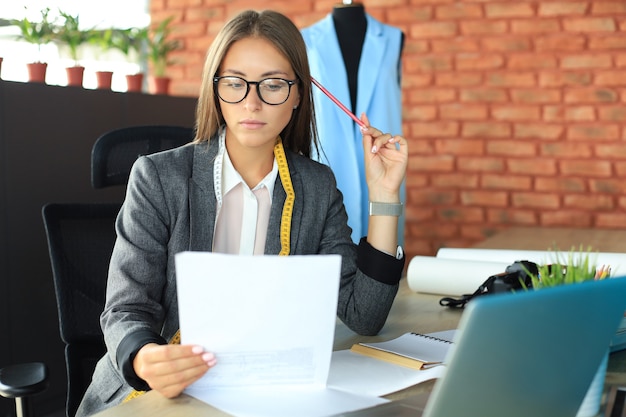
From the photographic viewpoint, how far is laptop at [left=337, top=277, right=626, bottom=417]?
71cm

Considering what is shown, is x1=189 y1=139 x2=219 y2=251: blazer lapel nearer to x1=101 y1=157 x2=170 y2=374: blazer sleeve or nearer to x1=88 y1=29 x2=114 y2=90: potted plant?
x1=101 y1=157 x2=170 y2=374: blazer sleeve

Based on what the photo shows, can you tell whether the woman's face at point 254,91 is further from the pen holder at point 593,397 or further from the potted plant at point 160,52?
the potted plant at point 160,52

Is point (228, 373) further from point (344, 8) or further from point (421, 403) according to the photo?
point (344, 8)

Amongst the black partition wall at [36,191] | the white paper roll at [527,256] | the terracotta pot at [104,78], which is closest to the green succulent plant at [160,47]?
the terracotta pot at [104,78]

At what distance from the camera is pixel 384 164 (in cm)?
167

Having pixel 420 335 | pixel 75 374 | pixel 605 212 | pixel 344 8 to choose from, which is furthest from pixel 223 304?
pixel 605 212

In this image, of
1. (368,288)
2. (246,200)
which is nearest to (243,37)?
(246,200)

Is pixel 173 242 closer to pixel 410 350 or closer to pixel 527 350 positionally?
pixel 410 350

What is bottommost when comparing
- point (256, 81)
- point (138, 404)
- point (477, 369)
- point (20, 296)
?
point (20, 296)

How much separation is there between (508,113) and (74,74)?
6.76 feet

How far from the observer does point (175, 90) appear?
4.45 m

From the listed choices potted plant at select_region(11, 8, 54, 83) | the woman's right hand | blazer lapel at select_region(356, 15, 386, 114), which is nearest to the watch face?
the woman's right hand

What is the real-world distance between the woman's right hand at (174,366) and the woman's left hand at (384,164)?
0.68 meters

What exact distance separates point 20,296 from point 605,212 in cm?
263
